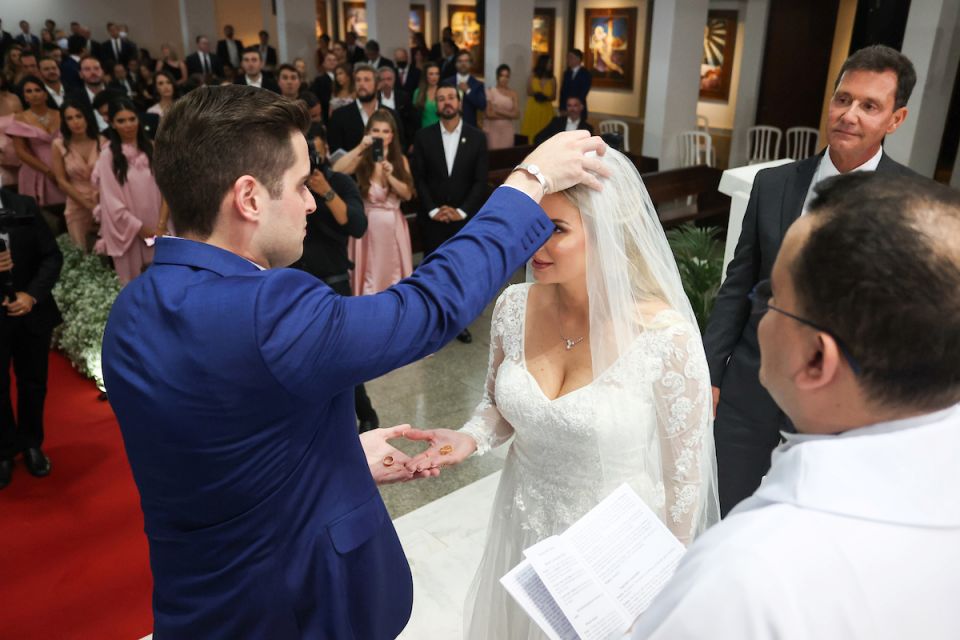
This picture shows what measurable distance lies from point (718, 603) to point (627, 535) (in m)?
0.62

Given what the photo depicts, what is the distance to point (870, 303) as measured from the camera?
2.79ft

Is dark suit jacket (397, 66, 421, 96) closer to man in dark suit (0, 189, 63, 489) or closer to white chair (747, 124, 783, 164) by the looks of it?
white chair (747, 124, 783, 164)

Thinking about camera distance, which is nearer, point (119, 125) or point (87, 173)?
point (119, 125)

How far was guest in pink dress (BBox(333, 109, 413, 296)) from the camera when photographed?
5.22 metres

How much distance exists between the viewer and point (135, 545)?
11.1 feet

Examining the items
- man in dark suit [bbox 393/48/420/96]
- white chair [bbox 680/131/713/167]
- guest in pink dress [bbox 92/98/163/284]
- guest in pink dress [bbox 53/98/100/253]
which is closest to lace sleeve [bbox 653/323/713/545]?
guest in pink dress [bbox 92/98/163/284]

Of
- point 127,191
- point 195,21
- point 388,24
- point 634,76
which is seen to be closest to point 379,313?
point 127,191

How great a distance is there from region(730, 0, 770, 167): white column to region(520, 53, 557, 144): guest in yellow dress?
3.26 m

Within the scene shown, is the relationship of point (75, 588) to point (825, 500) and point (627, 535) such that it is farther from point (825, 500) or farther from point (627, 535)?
point (825, 500)

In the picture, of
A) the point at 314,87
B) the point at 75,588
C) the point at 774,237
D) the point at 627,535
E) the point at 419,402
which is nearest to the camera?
the point at 627,535

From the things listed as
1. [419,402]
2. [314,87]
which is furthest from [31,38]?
[419,402]

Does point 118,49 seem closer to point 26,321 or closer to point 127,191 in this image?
point 127,191

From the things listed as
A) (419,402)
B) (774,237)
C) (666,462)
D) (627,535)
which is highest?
(774,237)

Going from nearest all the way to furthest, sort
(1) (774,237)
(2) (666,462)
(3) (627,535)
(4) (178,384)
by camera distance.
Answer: (4) (178,384) → (3) (627,535) → (2) (666,462) → (1) (774,237)
